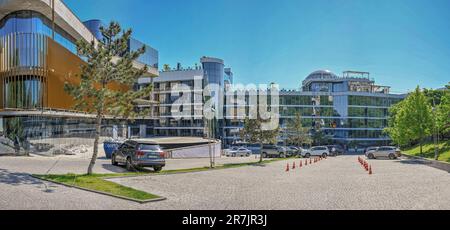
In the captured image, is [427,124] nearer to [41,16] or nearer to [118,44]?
[118,44]

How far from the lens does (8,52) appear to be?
33562mm

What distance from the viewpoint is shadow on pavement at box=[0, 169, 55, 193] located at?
13.3 meters

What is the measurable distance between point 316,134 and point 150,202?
81245mm

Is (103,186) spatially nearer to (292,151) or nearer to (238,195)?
(238,195)

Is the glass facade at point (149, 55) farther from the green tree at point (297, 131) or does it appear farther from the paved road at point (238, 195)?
the paved road at point (238, 195)

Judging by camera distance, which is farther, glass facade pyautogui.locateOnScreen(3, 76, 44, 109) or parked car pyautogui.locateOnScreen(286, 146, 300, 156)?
parked car pyautogui.locateOnScreen(286, 146, 300, 156)

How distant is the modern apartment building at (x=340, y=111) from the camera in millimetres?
94938

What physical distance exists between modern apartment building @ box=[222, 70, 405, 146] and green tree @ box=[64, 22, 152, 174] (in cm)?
7537

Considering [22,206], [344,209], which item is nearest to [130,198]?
[22,206]

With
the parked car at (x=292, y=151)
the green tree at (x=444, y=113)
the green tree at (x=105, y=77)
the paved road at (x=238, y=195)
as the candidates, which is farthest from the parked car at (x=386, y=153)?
the green tree at (x=105, y=77)

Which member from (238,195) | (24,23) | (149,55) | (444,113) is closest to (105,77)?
(238,195)

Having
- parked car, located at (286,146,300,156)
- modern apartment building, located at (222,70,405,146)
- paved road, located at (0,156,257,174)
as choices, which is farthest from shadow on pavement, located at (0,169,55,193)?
modern apartment building, located at (222,70,405,146)

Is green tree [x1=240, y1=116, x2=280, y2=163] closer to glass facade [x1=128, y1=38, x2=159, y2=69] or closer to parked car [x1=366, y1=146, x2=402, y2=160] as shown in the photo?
parked car [x1=366, y1=146, x2=402, y2=160]
